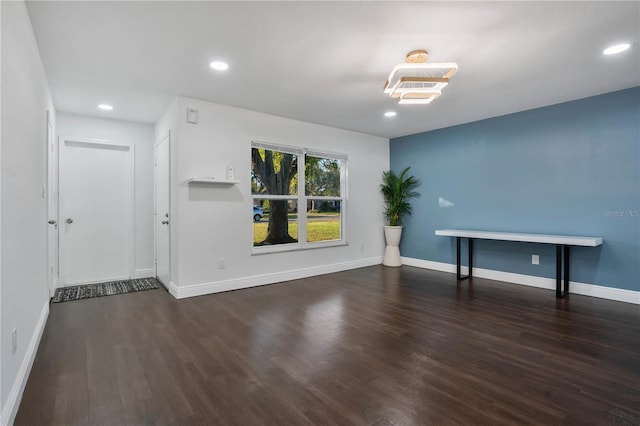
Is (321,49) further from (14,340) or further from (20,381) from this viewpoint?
(20,381)

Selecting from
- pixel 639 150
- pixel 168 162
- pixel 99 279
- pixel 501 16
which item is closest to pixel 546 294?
pixel 639 150

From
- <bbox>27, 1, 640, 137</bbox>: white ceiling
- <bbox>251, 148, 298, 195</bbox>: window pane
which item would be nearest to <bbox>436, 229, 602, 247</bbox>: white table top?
<bbox>27, 1, 640, 137</bbox>: white ceiling

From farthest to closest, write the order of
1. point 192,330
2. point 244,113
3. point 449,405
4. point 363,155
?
point 363,155, point 244,113, point 192,330, point 449,405

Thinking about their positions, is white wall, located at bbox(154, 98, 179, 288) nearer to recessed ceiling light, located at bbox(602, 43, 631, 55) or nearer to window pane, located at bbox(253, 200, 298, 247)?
window pane, located at bbox(253, 200, 298, 247)

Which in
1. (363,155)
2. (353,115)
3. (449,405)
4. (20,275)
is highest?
(353,115)

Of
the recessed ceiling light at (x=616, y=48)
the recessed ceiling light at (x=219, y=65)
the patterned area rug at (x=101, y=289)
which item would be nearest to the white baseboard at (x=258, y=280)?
the patterned area rug at (x=101, y=289)

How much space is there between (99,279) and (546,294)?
6.20 m

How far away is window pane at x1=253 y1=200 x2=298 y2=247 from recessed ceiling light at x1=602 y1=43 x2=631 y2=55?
155 inches

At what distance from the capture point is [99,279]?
15.6 ft

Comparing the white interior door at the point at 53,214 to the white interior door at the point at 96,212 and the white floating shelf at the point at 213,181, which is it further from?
the white floating shelf at the point at 213,181

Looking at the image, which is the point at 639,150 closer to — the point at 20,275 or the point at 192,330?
the point at 192,330

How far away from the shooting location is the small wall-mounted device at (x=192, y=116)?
13.0 ft

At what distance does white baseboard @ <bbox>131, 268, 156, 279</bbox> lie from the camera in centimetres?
498

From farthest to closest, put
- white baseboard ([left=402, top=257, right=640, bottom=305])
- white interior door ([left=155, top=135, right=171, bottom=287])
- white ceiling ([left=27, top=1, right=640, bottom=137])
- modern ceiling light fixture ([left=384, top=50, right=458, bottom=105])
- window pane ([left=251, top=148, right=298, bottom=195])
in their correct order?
window pane ([left=251, top=148, right=298, bottom=195]) < white interior door ([left=155, top=135, right=171, bottom=287]) < white baseboard ([left=402, top=257, right=640, bottom=305]) < modern ceiling light fixture ([left=384, top=50, right=458, bottom=105]) < white ceiling ([left=27, top=1, right=640, bottom=137])
